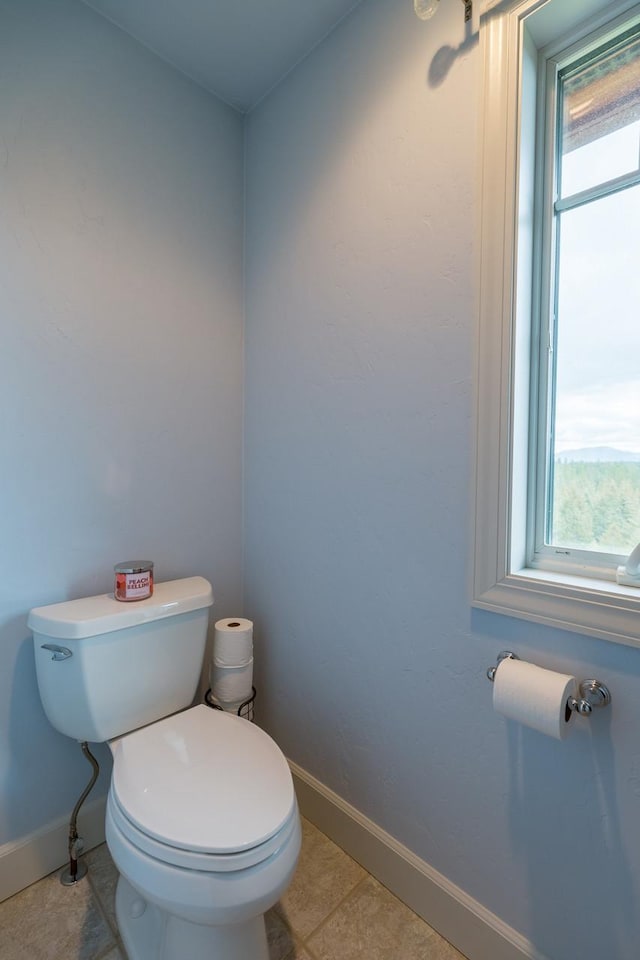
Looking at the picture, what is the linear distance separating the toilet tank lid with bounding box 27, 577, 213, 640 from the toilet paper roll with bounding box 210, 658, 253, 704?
0.25 m

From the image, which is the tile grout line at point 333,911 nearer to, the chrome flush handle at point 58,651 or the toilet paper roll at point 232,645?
the toilet paper roll at point 232,645

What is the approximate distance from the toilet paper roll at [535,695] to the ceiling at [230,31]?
1.71 metres

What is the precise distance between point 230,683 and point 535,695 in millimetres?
899

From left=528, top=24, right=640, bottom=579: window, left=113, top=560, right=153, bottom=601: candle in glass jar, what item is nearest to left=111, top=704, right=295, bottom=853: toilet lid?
left=113, top=560, right=153, bottom=601: candle in glass jar

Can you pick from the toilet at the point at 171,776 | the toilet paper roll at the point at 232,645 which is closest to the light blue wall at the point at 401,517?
the toilet paper roll at the point at 232,645

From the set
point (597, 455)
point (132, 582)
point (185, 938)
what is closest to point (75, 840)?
point (185, 938)

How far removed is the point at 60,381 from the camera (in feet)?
4.00

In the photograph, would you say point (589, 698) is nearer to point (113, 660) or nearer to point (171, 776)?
point (171, 776)

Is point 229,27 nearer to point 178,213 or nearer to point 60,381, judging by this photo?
point 178,213

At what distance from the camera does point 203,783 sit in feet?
3.00

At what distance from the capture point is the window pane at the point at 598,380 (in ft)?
2.82

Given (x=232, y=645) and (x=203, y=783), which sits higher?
(x=232, y=645)

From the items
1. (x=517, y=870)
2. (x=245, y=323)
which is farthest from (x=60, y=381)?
(x=517, y=870)

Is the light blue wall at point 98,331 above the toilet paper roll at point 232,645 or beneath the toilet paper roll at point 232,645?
above
